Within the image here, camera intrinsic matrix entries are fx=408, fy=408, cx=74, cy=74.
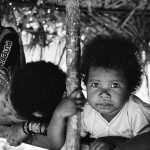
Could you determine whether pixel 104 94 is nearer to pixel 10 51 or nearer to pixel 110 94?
pixel 110 94

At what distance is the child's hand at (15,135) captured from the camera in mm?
1818

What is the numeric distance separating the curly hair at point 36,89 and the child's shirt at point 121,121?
198mm

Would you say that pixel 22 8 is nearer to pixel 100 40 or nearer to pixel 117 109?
pixel 100 40

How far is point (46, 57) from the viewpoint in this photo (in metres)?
2.79

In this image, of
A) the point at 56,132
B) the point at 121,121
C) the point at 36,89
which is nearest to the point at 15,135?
the point at 36,89

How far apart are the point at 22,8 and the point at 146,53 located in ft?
2.79

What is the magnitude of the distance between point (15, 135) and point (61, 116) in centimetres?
48

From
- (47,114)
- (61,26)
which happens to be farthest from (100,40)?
(61,26)

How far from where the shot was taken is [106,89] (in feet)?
4.97

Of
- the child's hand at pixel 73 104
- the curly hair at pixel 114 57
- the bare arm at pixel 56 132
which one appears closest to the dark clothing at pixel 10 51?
the curly hair at pixel 114 57

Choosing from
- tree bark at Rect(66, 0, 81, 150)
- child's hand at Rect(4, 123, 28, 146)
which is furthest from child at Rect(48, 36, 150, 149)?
child's hand at Rect(4, 123, 28, 146)

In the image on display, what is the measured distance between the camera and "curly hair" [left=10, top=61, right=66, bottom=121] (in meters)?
1.78

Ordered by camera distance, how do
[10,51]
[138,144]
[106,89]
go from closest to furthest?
1. [138,144]
2. [106,89]
3. [10,51]

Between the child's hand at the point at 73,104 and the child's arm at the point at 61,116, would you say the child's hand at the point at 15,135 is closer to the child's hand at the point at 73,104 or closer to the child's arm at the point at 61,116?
the child's arm at the point at 61,116
